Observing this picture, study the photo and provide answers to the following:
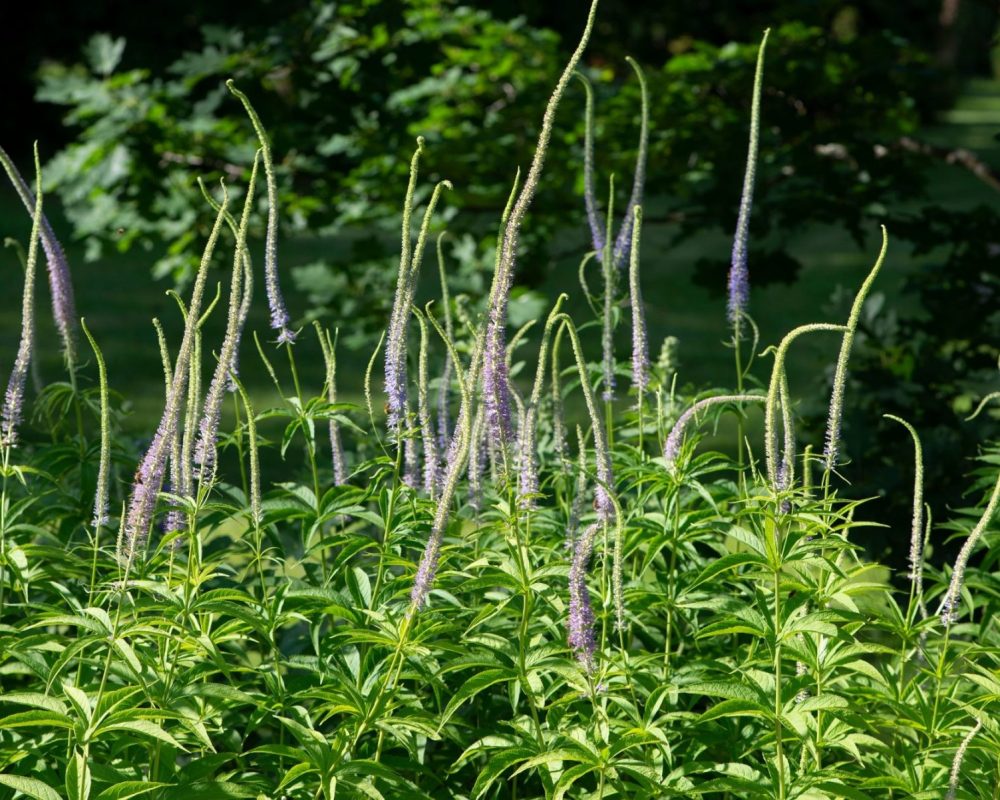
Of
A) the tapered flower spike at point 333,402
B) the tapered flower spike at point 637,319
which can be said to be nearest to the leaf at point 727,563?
the tapered flower spike at point 637,319

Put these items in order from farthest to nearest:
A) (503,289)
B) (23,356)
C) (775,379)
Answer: (23,356), (503,289), (775,379)

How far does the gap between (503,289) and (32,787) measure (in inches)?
42.3

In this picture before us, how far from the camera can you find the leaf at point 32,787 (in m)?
1.99

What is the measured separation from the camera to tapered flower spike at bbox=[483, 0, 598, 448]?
83.1 inches

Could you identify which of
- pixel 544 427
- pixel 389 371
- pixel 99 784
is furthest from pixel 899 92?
pixel 99 784

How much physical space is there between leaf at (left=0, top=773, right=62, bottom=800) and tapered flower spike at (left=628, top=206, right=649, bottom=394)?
1.34m

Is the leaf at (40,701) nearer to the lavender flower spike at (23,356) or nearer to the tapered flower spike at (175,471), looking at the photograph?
the tapered flower spike at (175,471)

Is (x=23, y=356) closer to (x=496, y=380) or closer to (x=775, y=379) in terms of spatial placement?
(x=496, y=380)

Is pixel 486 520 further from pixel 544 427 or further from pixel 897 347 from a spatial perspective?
pixel 897 347

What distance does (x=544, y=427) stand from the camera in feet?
11.0

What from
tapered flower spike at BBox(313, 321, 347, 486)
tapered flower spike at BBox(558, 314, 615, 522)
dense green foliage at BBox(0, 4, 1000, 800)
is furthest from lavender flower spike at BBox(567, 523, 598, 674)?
tapered flower spike at BBox(313, 321, 347, 486)

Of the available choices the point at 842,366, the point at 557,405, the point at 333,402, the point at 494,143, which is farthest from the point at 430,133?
the point at 842,366

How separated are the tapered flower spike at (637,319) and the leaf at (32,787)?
1.34 m

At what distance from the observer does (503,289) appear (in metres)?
2.17
